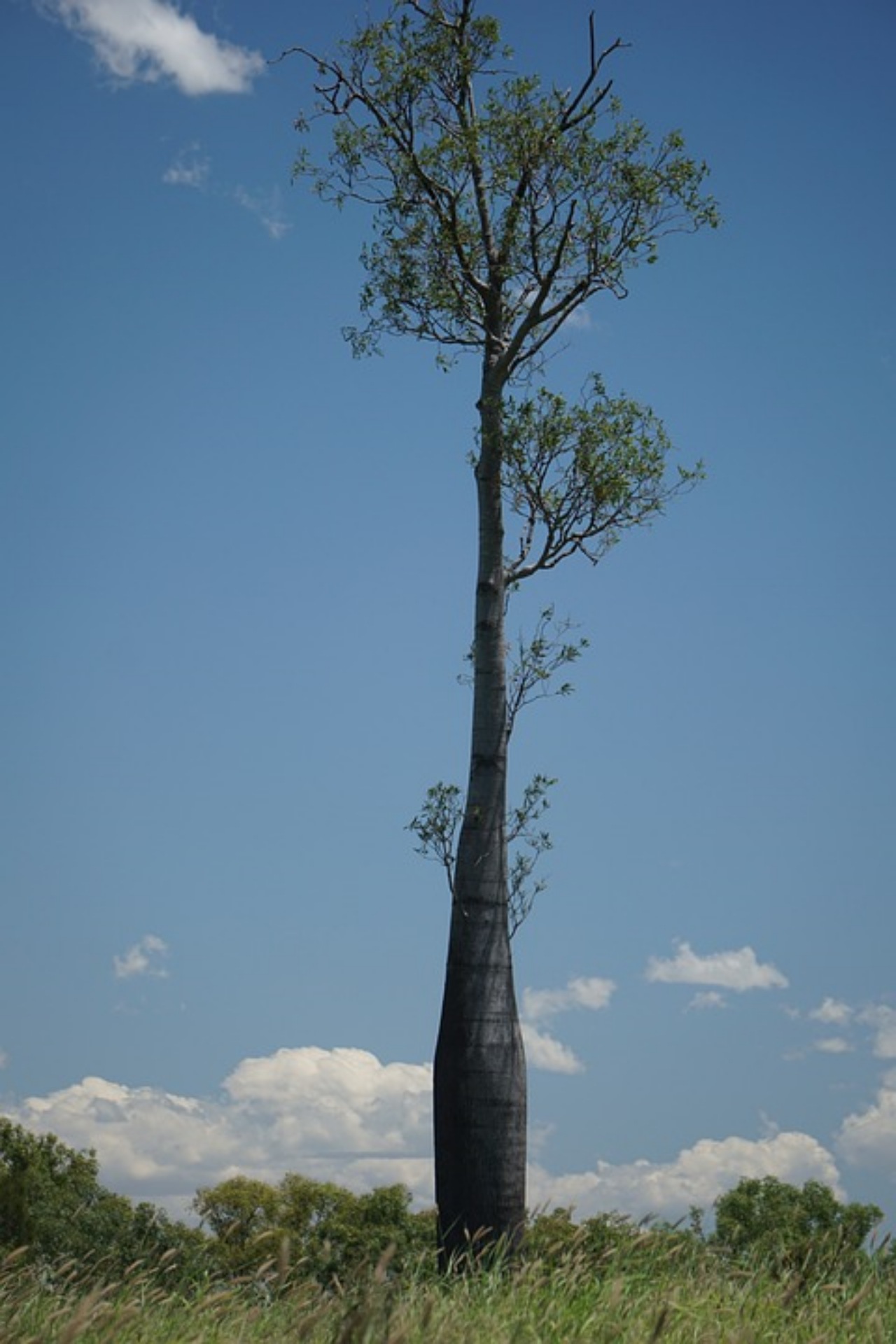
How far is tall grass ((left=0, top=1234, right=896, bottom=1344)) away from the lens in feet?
19.9

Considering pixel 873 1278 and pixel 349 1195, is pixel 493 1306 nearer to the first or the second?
pixel 873 1278

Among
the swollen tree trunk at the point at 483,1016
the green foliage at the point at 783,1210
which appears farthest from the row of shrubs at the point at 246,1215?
the swollen tree trunk at the point at 483,1016

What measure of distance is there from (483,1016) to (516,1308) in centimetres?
483

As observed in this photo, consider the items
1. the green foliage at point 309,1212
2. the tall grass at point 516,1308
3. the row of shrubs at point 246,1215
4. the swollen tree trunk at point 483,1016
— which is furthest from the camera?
the green foliage at point 309,1212

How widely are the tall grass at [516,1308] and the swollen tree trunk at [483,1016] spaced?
8.56 feet

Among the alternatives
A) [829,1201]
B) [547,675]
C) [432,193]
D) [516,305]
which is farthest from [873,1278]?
[829,1201]

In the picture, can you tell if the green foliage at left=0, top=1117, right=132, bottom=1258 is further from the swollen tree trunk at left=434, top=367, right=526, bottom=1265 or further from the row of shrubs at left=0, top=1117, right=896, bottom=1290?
the swollen tree trunk at left=434, top=367, right=526, bottom=1265

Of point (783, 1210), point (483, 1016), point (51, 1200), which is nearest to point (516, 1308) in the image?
point (483, 1016)

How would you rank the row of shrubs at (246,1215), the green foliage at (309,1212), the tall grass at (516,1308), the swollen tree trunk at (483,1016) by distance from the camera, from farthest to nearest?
the green foliage at (309,1212) → the row of shrubs at (246,1215) → the swollen tree trunk at (483,1016) → the tall grass at (516,1308)

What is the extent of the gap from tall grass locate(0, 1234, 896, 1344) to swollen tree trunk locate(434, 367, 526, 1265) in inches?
103

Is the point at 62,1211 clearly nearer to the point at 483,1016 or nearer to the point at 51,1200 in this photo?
the point at 51,1200

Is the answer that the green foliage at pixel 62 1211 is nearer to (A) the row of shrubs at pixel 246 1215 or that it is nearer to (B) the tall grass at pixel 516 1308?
(A) the row of shrubs at pixel 246 1215

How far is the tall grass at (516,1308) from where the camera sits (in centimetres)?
605

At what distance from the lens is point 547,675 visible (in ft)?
45.9
